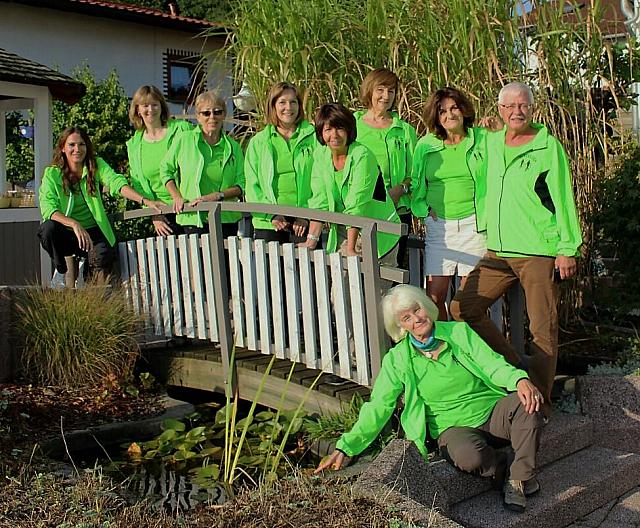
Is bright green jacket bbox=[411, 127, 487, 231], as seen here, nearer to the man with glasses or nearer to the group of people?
the group of people

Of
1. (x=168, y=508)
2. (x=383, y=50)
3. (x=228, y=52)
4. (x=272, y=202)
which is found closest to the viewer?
(x=168, y=508)

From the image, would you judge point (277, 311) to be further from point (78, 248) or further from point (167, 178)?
point (78, 248)

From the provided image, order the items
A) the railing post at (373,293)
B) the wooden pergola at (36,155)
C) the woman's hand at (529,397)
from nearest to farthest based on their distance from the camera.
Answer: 1. the woman's hand at (529,397)
2. the railing post at (373,293)
3. the wooden pergola at (36,155)

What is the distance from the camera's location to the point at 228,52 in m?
7.32

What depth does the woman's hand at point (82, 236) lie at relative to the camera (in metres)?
6.25

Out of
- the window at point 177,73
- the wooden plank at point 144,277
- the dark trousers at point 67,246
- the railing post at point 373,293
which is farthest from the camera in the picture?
the window at point 177,73

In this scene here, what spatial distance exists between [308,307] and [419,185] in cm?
94

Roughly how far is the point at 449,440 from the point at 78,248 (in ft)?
11.8

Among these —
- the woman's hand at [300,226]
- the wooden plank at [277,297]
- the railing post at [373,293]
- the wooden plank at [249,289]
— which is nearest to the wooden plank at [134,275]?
the wooden plank at [249,289]

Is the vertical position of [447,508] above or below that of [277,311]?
below

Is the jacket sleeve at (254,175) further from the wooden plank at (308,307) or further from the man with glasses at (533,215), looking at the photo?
the man with glasses at (533,215)

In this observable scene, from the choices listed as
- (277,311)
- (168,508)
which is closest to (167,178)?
(277,311)

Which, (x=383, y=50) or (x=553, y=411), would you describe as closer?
(x=553, y=411)

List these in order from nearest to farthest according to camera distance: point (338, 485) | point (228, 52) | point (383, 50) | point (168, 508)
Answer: point (338, 485) → point (168, 508) → point (383, 50) → point (228, 52)
